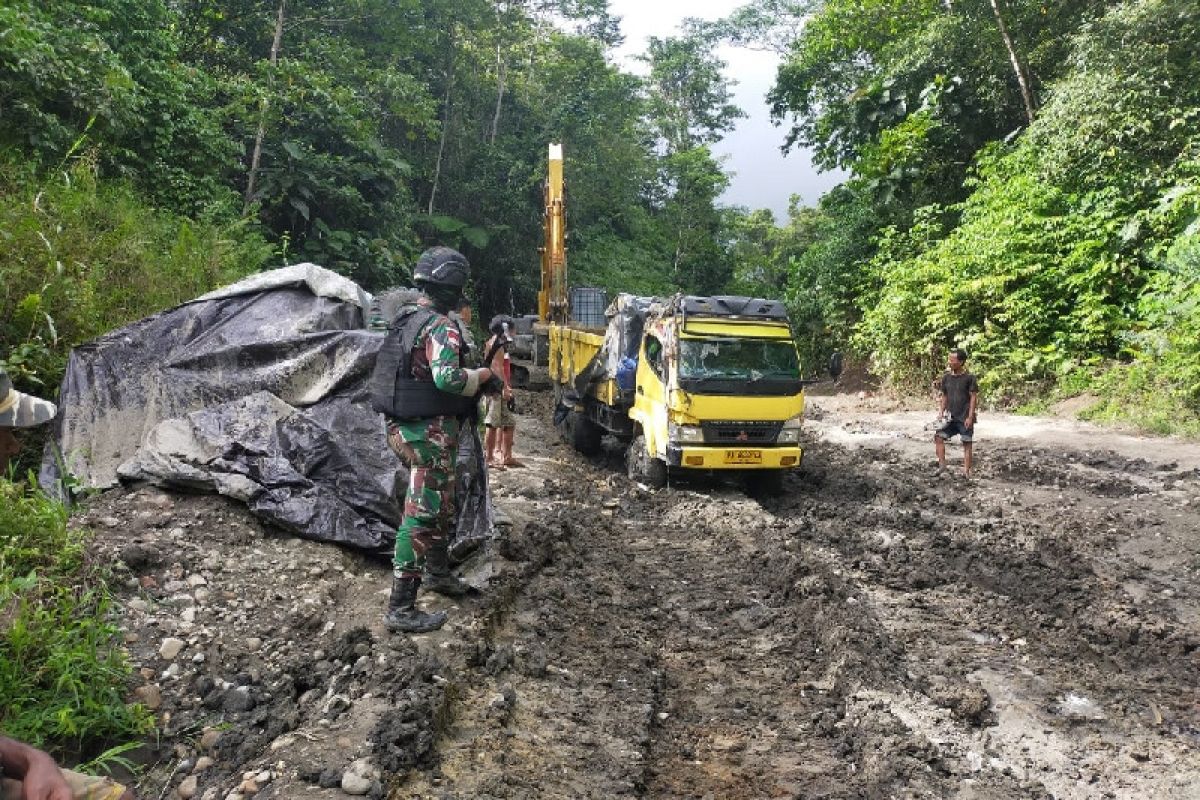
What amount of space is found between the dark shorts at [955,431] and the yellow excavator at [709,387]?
2048 mm

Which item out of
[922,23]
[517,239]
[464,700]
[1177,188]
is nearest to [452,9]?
[517,239]

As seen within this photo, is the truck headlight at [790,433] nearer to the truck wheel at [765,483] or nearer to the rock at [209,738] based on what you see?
the truck wheel at [765,483]

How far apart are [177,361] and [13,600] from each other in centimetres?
262

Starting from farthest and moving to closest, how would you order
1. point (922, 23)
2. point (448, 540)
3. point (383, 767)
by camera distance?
point (922, 23) < point (448, 540) < point (383, 767)

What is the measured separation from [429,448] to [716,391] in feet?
15.9

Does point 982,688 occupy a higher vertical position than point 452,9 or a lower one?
lower

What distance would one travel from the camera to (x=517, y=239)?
2948cm

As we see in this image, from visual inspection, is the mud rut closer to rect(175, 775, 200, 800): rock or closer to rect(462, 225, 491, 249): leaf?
rect(175, 775, 200, 800): rock

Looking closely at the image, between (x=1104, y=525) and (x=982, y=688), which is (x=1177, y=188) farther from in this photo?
(x=982, y=688)

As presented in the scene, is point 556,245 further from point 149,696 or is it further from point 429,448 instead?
point 149,696

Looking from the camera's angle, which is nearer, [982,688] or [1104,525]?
[982,688]

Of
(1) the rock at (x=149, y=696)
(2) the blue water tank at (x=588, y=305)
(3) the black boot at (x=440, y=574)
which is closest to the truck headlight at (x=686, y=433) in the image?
(3) the black boot at (x=440, y=574)

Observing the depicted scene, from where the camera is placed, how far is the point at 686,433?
29.0 feet

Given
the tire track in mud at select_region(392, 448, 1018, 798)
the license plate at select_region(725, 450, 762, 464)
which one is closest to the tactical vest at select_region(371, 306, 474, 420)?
the tire track in mud at select_region(392, 448, 1018, 798)
